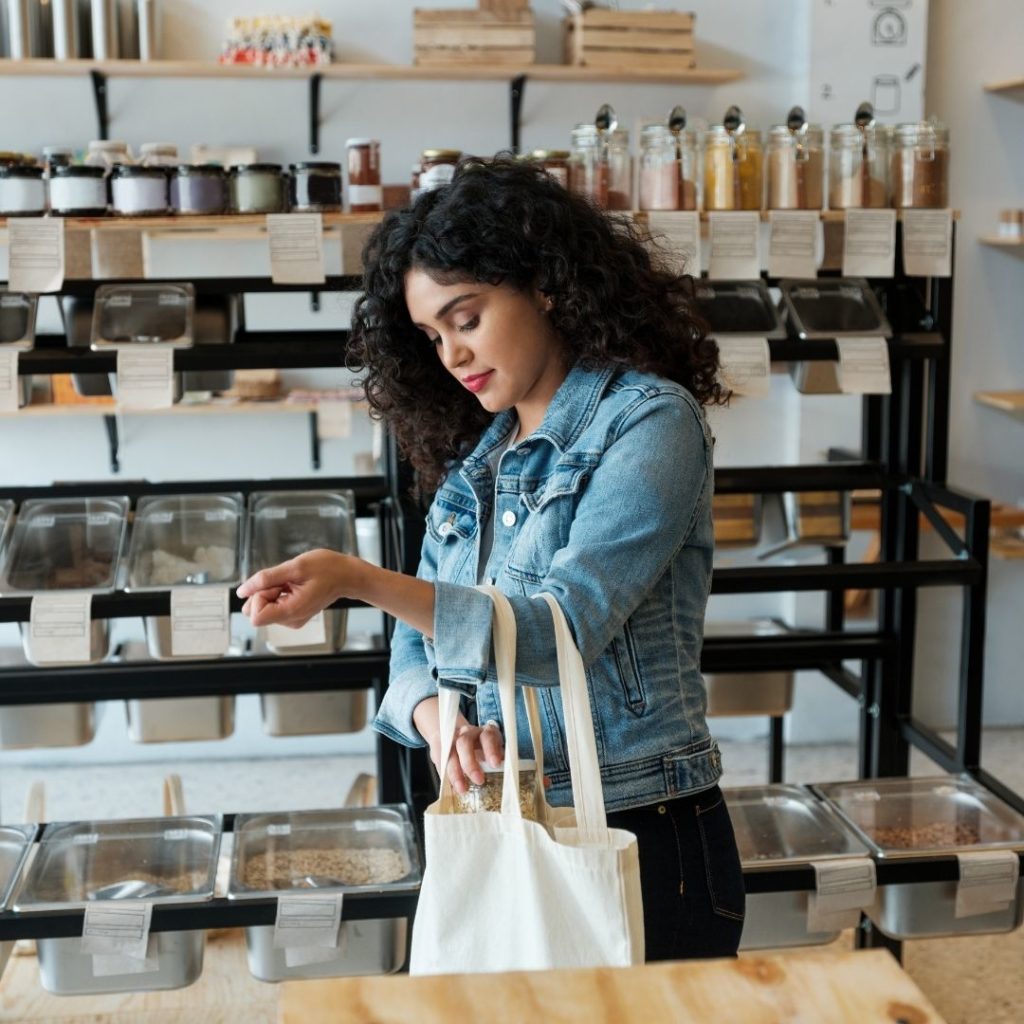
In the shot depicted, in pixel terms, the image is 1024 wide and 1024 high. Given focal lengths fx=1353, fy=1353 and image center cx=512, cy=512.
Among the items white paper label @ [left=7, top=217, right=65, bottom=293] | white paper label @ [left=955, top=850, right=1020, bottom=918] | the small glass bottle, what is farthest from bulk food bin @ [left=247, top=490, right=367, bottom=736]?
white paper label @ [left=955, top=850, right=1020, bottom=918]

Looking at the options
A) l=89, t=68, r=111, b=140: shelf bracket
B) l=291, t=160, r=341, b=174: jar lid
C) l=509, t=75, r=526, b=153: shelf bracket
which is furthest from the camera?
l=509, t=75, r=526, b=153: shelf bracket

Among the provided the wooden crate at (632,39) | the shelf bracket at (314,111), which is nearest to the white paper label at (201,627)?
the shelf bracket at (314,111)

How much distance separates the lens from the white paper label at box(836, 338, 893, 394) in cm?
232

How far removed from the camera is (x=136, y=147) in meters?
3.94

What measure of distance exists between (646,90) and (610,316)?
297cm

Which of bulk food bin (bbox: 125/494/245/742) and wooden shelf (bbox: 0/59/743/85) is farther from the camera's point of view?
wooden shelf (bbox: 0/59/743/85)

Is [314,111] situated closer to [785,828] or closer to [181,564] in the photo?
[181,564]

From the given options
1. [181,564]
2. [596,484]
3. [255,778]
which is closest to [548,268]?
[596,484]

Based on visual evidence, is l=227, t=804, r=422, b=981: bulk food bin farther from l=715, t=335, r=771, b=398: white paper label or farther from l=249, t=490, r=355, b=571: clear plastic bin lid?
l=715, t=335, r=771, b=398: white paper label

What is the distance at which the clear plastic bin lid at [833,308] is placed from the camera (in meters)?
2.39

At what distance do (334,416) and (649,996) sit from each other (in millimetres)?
3245

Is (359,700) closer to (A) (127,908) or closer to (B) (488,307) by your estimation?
(A) (127,908)

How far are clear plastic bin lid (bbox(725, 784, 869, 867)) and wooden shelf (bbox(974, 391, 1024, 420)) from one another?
2008 mm

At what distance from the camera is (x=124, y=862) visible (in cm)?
225
